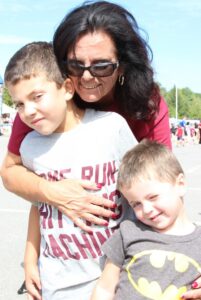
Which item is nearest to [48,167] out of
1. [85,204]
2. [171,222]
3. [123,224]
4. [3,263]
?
[85,204]

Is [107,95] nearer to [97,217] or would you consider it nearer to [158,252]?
[97,217]

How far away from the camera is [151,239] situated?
72.8 inches

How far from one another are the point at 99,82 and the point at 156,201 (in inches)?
19.4

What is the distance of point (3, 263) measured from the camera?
4918mm

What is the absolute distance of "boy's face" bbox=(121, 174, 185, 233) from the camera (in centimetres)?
183

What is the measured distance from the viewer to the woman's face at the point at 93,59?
1.91 meters

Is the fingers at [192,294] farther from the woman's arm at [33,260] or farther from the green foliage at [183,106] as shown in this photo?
the green foliage at [183,106]

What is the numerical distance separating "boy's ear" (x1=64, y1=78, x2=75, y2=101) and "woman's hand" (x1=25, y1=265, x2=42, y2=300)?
714 millimetres

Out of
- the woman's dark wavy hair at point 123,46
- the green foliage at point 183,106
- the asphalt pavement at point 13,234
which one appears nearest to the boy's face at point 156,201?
the woman's dark wavy hair at point 123,46

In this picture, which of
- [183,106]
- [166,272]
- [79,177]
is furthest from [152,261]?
[183,106]

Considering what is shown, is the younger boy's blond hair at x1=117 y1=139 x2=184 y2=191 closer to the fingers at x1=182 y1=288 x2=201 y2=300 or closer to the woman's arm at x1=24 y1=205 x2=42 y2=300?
the fingers at x1=182 y1=288 x2=201 y2=300

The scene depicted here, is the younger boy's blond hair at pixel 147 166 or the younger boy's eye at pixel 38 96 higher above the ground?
the younger boy's eye at pixel 38 96

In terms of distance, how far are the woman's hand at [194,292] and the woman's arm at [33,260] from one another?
Answer: 24.2 inches

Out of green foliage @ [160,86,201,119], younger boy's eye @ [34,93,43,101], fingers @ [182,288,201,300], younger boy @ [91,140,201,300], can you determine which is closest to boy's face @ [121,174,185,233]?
younger boy @ [91,140,201,300]
